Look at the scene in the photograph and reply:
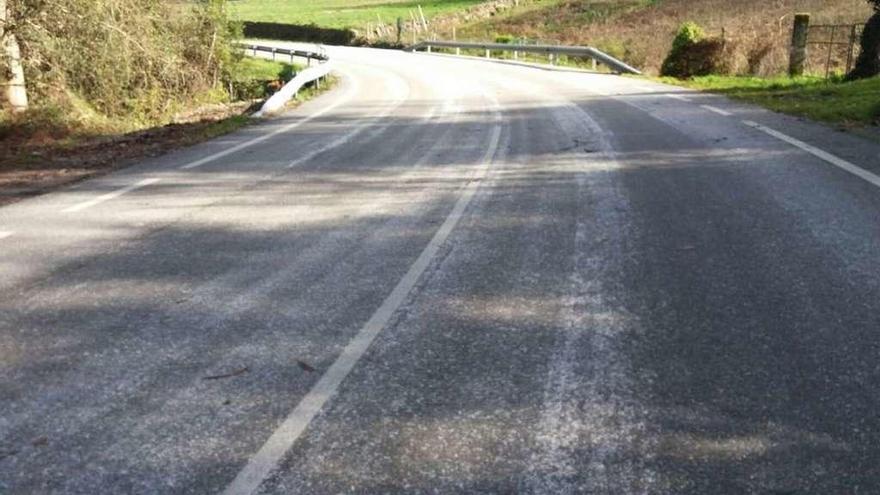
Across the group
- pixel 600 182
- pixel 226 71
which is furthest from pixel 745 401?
pixel 226 71

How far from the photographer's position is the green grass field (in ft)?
191

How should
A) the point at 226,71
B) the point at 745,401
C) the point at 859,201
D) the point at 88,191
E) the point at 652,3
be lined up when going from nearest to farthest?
the point at 745,401
the point at 859,201
the point at 88,191
the point at 226,71
the point at 652,3

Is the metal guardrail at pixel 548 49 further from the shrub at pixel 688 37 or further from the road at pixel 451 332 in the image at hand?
the road at pixel 451 332

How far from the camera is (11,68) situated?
1442cm

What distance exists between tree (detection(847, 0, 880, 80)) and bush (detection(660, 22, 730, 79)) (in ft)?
18.2

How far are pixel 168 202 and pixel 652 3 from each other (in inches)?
1761

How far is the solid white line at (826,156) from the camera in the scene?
7876mm

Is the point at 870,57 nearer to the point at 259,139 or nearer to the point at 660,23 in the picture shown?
the point at 259,139

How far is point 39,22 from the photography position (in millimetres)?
14914

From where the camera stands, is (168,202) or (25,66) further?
(25,66)

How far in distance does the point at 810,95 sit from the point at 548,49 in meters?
17.0

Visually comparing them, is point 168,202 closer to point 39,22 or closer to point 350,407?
point 350,407

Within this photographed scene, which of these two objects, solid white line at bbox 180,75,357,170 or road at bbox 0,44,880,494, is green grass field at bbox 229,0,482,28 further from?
road at bbox 0,44,880,494

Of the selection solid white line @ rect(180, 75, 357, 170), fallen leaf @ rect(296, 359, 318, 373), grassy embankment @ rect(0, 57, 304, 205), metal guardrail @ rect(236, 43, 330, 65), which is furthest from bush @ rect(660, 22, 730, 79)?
fallen leaf @ rect(296, 359, 318, 373)
